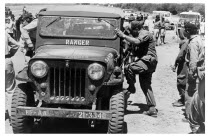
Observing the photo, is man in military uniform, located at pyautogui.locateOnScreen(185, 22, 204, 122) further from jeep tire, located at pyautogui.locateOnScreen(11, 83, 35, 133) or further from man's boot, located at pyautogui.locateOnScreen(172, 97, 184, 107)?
jeep tire, located at pyautogui.locateOnScreen(11, 83, 35, 133)

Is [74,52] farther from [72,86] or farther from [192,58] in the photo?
[192,58]

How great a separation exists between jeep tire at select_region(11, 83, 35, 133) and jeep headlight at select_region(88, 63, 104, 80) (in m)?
1.11

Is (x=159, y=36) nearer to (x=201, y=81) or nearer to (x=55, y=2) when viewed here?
(x=55, y=2)

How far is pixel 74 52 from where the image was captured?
5668 millimetres

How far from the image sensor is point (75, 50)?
5.83 meters

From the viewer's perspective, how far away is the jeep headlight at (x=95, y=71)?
206 inches

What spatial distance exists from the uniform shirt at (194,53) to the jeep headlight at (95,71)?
175 cm

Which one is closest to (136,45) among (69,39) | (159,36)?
(69,39)

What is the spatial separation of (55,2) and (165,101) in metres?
3.21

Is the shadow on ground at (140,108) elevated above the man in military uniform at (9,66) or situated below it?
below

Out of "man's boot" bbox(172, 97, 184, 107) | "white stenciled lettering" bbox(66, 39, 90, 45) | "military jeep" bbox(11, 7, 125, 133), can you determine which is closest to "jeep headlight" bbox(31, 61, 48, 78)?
"military jeep" bbox(11, 7, 125, 133)

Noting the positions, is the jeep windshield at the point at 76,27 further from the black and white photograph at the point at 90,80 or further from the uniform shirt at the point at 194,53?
the uniform shirt at the point at 194,53

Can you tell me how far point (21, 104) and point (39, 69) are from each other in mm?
649

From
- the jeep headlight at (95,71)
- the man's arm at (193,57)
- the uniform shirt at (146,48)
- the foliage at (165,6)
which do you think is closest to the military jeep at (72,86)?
the jeep headlight at (95,71)
